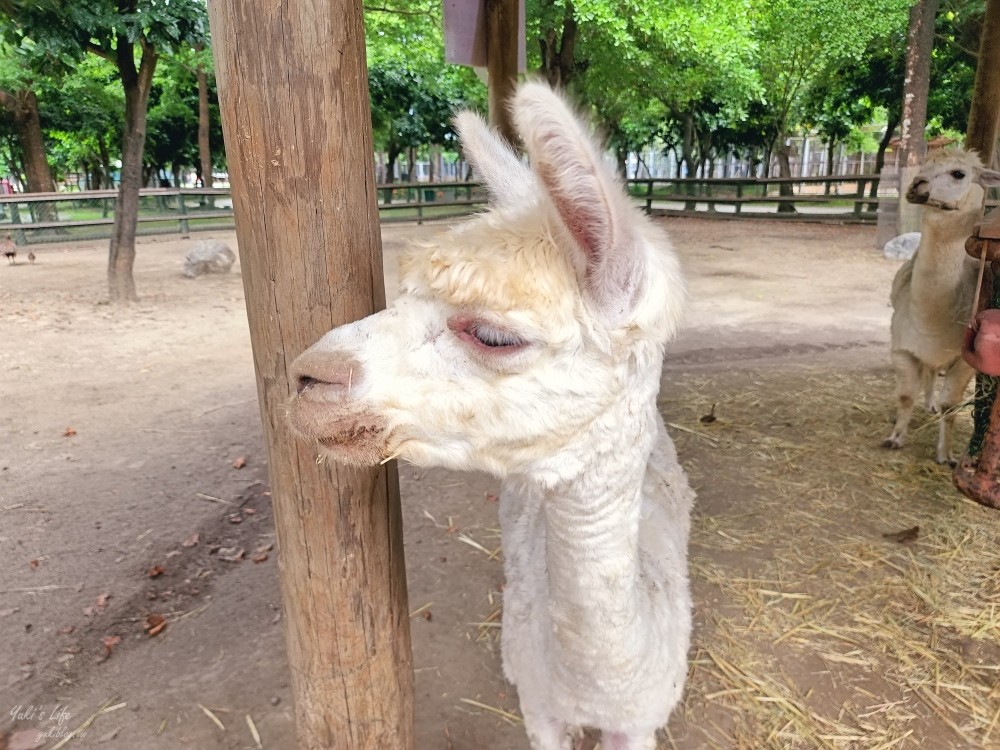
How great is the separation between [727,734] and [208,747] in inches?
66.0

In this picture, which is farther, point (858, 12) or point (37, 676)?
point (858, 12)

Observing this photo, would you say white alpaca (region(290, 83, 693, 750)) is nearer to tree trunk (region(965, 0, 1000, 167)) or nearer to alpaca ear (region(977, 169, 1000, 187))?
alpaca ear (region(977, 169, 1000, 187))

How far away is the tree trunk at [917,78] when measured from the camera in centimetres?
1045

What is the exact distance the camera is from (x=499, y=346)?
121cm

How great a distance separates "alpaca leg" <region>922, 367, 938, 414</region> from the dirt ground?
0.24 m

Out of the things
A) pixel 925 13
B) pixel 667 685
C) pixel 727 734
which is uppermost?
pixel 925 13

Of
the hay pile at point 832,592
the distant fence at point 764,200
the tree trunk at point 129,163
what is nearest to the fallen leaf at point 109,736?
the hay pile at point 832,592

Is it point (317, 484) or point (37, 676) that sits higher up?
point (317, 484)

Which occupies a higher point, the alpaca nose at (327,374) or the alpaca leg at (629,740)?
the alpaca nose at (327,374)

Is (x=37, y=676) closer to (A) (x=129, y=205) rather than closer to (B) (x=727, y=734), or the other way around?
(B) (x=727, y=734)

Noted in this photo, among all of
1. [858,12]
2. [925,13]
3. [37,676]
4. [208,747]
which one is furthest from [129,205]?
[858,12]

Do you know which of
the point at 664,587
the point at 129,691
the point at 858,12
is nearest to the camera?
the point at 664,587

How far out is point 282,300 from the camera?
51.5 inches

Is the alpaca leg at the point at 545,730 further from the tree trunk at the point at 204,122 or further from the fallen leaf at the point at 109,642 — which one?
the tree trunk at the point at 204,122
